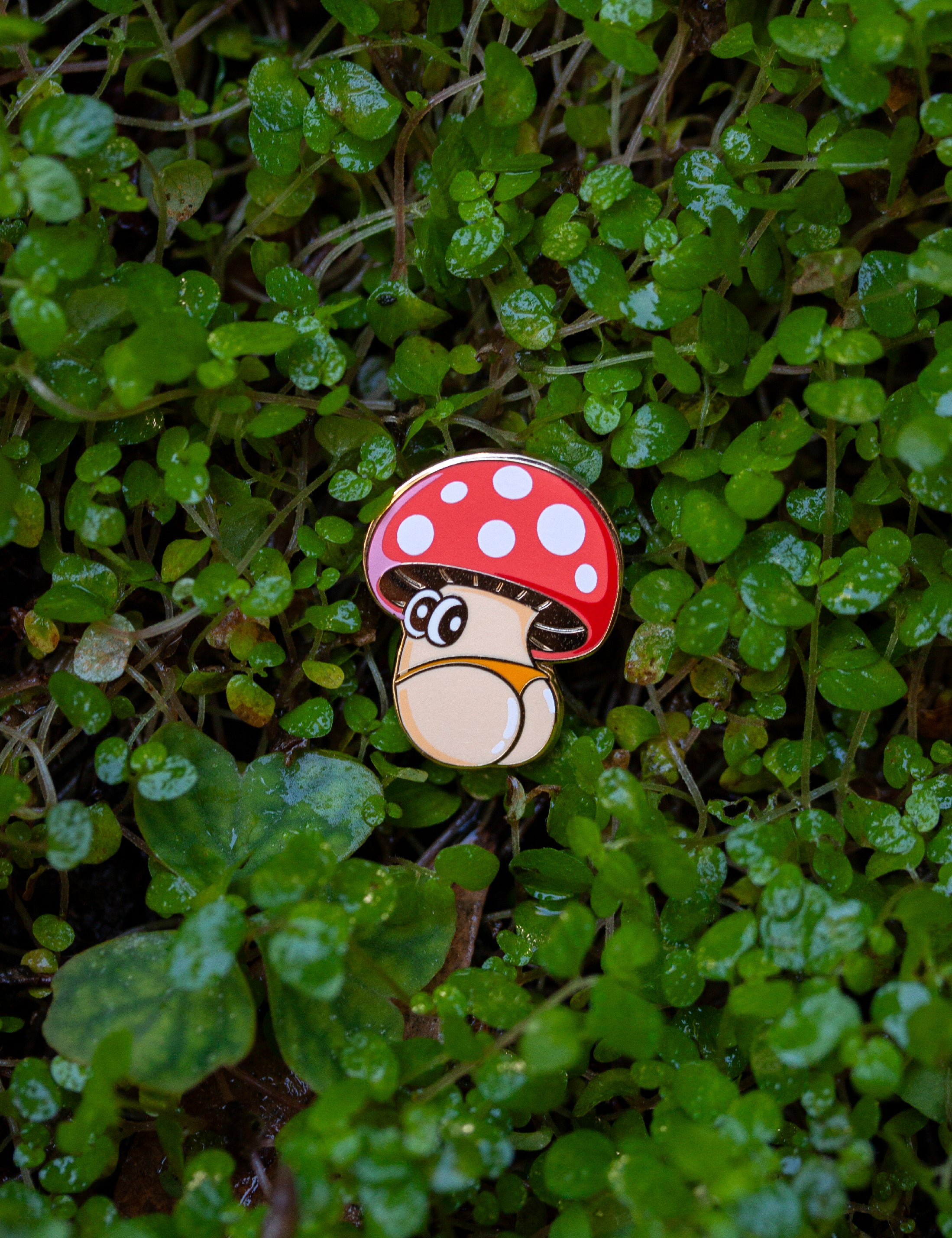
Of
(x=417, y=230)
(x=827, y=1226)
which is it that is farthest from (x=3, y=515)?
(x=827, y=1226)

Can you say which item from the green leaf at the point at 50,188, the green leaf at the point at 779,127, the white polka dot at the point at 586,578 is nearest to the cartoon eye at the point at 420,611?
the white polka dot at the point at 586,578

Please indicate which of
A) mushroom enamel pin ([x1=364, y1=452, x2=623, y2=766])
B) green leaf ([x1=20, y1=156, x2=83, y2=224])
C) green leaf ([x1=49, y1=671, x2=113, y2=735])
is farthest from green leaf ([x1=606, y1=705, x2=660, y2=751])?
green leaf ([x1=20, y1=156, x2=83, y2=224])

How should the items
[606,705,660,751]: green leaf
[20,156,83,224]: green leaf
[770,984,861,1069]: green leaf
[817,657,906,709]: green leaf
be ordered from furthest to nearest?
[606,705,660,751]: green leaf < [817,657,906,709]: green leaf < [20,156,83,224]: green leaf < [770,984,861,1069]: green leaf

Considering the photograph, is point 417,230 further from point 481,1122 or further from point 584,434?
point 481,1122

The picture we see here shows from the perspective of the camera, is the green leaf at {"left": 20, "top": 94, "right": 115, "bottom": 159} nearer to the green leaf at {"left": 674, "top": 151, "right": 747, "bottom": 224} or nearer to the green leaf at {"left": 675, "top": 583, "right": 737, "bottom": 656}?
the green leaf at {"left": 674, "top": 151, "right": 747, "bottom": 224}

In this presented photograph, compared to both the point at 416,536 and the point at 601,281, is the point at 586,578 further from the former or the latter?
the point at 601,281

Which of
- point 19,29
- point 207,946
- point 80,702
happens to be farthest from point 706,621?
point 19,29

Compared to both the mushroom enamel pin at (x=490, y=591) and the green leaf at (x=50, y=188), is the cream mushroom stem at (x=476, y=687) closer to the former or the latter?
the mushroom enamel pin at (x=490, y=591)
